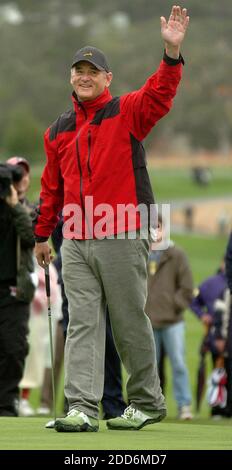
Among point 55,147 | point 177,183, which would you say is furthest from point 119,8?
point 55,147

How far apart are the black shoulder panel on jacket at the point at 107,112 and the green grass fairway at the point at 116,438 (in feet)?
6.01

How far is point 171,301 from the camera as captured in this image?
17141mm

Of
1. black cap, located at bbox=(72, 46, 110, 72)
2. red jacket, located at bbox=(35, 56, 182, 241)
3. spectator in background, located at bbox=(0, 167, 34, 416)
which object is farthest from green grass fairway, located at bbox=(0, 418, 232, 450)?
spectator in background, located at bbox=(0, 167, 34, 416)

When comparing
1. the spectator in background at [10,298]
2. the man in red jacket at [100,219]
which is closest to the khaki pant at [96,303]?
the man in red jacket at [100,219]

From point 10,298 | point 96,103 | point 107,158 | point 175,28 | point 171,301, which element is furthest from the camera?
point 171,301

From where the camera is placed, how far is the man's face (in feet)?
29.7

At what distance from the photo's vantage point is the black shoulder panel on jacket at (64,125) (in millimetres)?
9117

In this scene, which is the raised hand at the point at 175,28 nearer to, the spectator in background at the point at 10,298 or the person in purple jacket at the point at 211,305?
the spectator in background at the point at 10,298

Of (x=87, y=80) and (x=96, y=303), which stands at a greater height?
(x=87, y=80)

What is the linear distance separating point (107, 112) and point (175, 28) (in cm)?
67

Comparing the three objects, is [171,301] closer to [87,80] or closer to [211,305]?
[211,305]

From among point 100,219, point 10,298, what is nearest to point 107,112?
point 100,219
